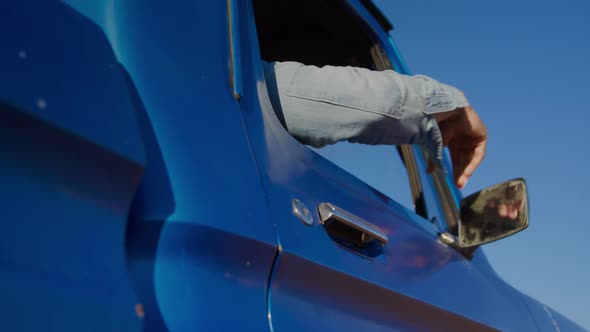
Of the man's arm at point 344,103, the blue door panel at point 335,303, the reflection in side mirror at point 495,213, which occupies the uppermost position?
the man's arm at point 344,103

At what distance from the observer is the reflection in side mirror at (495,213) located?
5.52ft

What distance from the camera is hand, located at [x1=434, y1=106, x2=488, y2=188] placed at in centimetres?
151

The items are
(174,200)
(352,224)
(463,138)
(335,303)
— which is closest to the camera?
(174,200)

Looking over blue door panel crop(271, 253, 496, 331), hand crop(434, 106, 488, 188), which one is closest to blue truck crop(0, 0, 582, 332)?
blue door panel crop(271, 253, 496, 331)

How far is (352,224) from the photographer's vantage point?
3.69ft

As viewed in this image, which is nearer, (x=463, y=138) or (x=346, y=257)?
(x=346, y=257)

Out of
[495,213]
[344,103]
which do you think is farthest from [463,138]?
[344,103]

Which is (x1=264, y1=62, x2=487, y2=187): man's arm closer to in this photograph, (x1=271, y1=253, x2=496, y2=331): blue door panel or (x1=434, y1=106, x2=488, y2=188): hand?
(x1=434, y1=106, x2=488, y2=188): hand

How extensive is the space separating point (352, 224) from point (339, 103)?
0.24 m

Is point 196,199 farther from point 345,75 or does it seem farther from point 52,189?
point 345,75

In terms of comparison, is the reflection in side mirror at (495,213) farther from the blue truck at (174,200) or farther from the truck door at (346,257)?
the blue truck at (174,200)

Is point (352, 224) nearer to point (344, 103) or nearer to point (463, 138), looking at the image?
point (344, 103)

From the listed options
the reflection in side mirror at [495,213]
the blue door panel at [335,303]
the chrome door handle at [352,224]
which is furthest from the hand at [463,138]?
the blue door panel at [335,303]

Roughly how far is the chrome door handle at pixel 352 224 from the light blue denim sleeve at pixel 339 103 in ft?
0.58
